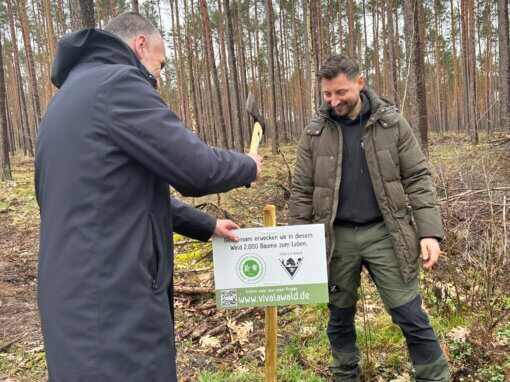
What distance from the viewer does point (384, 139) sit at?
2746mm

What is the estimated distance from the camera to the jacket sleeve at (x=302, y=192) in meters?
3.09

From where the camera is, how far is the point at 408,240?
2.76 metres

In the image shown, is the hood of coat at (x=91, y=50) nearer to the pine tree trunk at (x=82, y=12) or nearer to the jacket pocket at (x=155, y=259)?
the jacket pocket at (x=155, y=259)

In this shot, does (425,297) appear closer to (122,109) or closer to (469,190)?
(469,190)

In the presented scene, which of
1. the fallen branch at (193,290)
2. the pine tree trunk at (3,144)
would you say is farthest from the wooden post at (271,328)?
the pine tree trunk at (3,144)

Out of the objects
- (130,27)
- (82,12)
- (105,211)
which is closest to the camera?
(105,211)

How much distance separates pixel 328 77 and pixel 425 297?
281cm

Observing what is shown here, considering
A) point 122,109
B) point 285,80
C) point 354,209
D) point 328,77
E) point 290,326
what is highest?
point 285,80

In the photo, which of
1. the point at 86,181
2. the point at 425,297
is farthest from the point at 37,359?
the point at 425,297

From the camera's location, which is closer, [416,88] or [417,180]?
[417,180]

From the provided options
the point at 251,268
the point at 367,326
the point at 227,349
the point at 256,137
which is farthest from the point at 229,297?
the point at 367,326

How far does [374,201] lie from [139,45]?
5.79ft

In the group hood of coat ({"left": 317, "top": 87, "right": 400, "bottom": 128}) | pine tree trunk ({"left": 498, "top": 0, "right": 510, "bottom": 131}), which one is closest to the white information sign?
hood of coat ({"left": 317, "top": 87, "right": 400, "bottom": 128})

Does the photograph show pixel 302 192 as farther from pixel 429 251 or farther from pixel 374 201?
pixel 429 251
